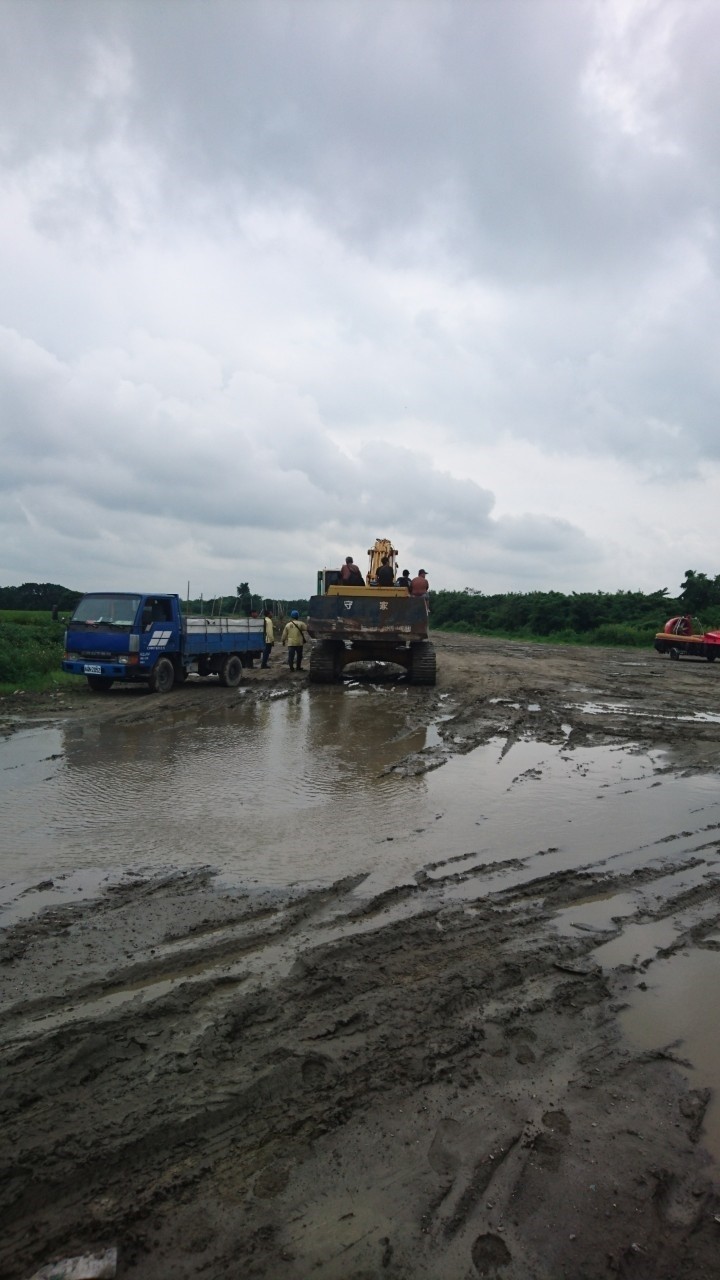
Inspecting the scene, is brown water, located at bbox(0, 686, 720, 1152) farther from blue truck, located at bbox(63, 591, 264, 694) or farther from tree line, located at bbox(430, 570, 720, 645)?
tree line, located at bbox(430, 570, 720, 645)

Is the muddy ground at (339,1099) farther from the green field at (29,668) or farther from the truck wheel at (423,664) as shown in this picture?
the green field at (29,668)

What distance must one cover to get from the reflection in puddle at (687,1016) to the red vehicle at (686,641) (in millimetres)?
24781

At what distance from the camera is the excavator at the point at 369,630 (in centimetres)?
1573

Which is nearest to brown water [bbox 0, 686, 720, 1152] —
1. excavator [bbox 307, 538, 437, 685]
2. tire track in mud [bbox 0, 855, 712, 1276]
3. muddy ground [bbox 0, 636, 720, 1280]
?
muddy ground [bbox 0, 636, 720, 1280]

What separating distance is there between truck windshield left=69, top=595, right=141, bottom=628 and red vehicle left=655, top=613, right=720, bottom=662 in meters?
20.1

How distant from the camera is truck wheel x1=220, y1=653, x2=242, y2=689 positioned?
56.1ft

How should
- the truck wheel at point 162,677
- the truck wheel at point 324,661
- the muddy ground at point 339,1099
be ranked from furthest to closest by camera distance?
the truck wheel at point 324,661
the truck wheel at point 162,677
the muddy ground at point 339,1099

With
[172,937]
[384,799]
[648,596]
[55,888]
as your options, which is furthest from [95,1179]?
[648,596]

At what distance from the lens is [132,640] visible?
14398mm

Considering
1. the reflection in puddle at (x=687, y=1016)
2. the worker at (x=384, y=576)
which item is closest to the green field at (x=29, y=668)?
the worker at (x=384, y=576)

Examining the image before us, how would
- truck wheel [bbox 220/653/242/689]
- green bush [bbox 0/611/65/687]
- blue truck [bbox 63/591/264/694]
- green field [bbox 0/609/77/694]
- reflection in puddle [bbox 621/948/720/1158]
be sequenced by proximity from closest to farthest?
reflection in puddle [bbox 621/948/720/1158] < blue truck [bbox 63/591/264/694] < green field [bbox 0/609/77/694] < green bush [bbox 0/611/65/687] < truck wheel [bbox 220/653/242/689]

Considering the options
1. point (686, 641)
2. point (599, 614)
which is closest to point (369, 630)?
point (686, 641)

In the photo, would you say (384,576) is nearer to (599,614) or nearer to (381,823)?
(381,823)

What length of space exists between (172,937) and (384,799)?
3387 millimetres
